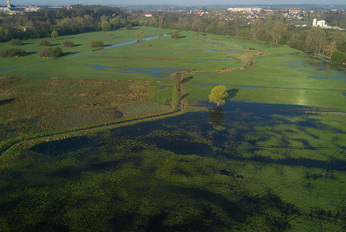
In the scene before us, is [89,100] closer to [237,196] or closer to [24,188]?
[24,188]

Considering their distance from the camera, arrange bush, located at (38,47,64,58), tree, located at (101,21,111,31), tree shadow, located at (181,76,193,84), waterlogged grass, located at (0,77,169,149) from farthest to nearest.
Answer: tree, located at (101,21,111,31) → bush, located at (38,47,64,58) → tree shadow, located at (181,76,193,84) → waterlogged grass, located at (0,77,169,149)

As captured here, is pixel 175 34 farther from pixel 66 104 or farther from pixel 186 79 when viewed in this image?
pixel 66 104

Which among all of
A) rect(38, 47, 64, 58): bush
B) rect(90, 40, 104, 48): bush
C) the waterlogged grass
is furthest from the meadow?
rect(90, 40, 104, 48): bush

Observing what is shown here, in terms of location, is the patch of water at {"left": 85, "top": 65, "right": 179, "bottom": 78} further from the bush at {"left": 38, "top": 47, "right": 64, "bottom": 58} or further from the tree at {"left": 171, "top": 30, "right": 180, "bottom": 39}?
the tree at {"left": 171, "top": 30, "right": 180, "bottom": 39}

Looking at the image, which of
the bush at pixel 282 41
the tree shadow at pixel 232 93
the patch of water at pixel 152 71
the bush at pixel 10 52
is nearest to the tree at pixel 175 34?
the bush at pixel 282 41

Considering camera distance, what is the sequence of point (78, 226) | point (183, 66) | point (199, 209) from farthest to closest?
point (183, 66) → point (199, 209) → point (78, 226)

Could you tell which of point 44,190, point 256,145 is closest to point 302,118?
point 256,145
